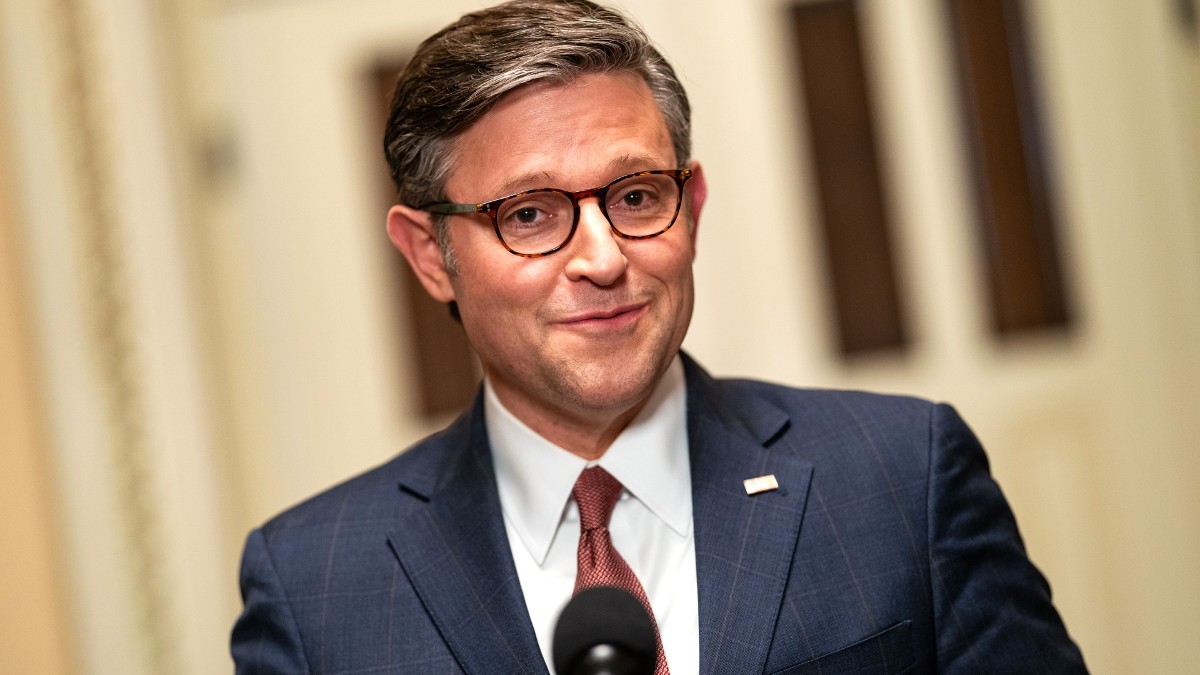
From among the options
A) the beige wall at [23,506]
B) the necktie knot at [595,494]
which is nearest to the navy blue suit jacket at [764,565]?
the necktie knot at [595,494]

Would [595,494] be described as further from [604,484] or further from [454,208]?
[454,208]

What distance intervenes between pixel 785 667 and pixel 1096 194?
75.4 inches

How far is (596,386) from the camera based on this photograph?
143 centimetres

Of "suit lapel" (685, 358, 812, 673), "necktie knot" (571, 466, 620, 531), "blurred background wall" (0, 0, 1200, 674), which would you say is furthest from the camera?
"blurred background wall" (0, 0, 1200, 674)

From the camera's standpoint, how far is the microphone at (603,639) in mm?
1021

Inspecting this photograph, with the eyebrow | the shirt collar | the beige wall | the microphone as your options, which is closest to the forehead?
the eyebrow

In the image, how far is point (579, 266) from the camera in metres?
1.41

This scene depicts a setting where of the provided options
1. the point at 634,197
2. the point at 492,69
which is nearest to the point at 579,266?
the point at 634,197

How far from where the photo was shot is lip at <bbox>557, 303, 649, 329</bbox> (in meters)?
1.42

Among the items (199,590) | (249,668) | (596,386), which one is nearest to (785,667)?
(596,386)

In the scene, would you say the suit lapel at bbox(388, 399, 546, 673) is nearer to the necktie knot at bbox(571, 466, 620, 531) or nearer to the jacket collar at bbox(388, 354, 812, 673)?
the jacket collar at bbox(388, 354, 812, 673)

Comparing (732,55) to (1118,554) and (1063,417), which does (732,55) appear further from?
(1118,554)

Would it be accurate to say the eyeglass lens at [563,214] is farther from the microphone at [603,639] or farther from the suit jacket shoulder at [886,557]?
the microphone at [603,639]

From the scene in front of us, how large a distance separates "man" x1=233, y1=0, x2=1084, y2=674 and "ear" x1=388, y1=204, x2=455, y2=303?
21 mm
